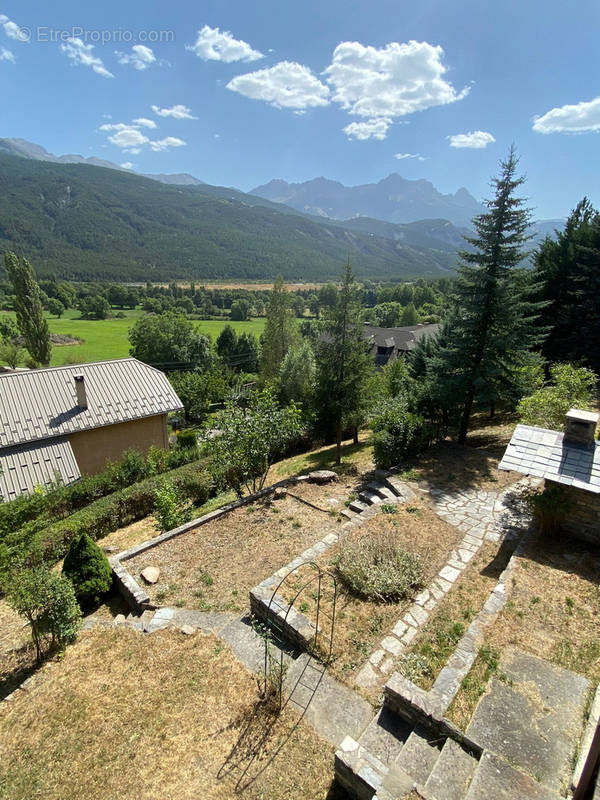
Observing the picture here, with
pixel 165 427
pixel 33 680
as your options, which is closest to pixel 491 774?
pixel 33 680

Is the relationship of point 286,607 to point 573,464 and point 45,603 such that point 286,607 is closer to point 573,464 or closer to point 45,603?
point 45,603

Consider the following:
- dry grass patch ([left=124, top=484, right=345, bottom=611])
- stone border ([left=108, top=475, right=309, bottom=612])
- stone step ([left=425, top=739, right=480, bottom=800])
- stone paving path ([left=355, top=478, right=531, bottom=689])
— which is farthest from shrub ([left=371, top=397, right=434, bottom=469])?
stone step ([left=425, top=739, right=480, bottom=800])

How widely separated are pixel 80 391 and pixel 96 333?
63857 mm

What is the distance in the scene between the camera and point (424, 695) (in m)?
4.67

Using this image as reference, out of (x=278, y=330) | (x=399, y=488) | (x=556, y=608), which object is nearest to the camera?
(x=556, y=608)

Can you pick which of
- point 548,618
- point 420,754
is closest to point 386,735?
point 420,754

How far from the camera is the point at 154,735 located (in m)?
4.91

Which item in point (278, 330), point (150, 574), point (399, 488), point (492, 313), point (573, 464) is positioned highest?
point (492, 313)

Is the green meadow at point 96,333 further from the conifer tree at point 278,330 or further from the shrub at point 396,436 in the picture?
the shrub at point 396,436

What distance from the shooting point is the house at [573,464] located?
7.35 meters

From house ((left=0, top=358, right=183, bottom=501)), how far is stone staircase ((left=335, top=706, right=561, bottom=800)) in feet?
45.0

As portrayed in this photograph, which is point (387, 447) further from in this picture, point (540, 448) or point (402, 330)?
point (402, 330)

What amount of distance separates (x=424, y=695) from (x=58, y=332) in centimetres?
8226

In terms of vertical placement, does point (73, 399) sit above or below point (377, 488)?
above
